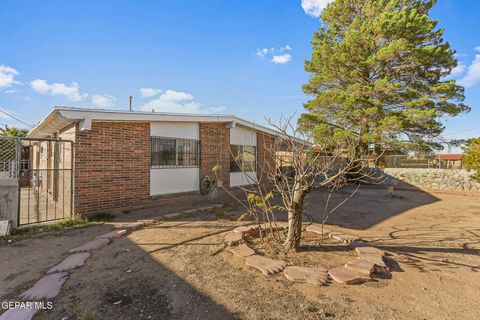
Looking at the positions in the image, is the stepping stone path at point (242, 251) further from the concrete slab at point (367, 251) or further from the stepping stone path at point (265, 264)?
the concrete slab at point (367, 251)

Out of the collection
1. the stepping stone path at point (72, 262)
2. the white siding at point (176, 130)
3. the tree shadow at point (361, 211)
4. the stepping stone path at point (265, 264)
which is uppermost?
the white siding at point (176, 130)

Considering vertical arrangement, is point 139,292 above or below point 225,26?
below

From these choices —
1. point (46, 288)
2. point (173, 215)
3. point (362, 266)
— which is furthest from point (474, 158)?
point (46, 288)

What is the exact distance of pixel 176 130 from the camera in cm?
870

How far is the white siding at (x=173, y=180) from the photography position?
26.5ft

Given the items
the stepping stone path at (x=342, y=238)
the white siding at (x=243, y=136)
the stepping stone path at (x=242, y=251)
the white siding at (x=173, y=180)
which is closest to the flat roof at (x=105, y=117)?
the white siding at (x=243, y=136)

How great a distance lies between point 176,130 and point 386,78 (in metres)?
12.4

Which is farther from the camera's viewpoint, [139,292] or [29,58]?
[29,58]

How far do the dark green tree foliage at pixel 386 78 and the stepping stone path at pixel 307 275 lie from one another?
11.8 m

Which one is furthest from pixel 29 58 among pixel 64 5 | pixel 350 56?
pixel 350 56

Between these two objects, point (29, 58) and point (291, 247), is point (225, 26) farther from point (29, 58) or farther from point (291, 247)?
point (29, 58)

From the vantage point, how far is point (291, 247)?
404cm

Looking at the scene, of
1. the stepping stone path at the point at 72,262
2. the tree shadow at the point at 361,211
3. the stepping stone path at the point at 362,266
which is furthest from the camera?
the tree shadow at the point at 361,211

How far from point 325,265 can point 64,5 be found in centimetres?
962
